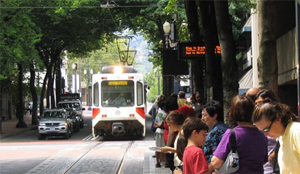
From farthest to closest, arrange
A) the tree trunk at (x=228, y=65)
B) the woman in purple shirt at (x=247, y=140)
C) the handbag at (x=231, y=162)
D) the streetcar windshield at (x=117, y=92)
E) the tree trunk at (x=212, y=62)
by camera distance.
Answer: the streetcar windshield at (x=117, y=92), the tree trunk at (x=212, y=62), the tree trunk at (x=228, y=65), the woman in purple shirt at (x=247, y=140), the handbag at (x=231, y=162)

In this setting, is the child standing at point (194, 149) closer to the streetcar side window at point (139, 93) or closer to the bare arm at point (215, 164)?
the bare arm at point (215, 164)

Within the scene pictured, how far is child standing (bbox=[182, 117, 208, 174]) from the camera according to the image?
216 inches

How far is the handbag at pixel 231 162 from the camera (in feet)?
18.4

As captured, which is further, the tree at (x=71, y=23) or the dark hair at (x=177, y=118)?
the tree at (x=71, y=23)

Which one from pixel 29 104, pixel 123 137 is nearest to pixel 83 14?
pixel 123 137

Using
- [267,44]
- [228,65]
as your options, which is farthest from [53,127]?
[267,44]

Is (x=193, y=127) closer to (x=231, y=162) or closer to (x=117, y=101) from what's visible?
(x=231, y=162)

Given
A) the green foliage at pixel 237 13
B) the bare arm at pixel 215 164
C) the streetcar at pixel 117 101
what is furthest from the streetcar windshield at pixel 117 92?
the bare arm at pixel 215 164

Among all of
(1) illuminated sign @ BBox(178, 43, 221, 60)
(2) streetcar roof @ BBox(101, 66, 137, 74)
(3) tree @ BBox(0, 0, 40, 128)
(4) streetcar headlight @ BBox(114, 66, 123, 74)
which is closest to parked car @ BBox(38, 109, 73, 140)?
(3) tree @ BBox(0, 0, 40, 128)

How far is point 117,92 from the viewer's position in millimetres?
27750

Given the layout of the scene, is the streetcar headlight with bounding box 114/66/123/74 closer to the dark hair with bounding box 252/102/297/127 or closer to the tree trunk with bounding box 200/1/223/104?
the tree trunk with bounding box 200/1/223/104

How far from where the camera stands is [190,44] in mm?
15859

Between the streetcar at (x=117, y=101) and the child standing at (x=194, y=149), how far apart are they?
2131 cm

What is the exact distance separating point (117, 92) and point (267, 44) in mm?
18869
